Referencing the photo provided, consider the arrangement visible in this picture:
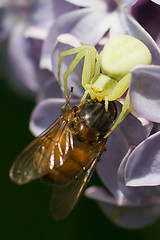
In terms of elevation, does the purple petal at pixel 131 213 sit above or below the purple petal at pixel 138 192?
below

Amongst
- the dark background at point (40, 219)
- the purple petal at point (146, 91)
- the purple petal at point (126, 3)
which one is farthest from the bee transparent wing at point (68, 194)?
the dark background at point (40, 219)

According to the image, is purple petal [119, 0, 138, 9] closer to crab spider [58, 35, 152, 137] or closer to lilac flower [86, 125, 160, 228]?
crab spider [58, 35, 152, 137]

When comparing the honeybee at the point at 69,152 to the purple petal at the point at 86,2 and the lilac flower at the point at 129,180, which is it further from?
the purple petal at the point at 86,2

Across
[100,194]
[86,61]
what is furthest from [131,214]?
[86,61]

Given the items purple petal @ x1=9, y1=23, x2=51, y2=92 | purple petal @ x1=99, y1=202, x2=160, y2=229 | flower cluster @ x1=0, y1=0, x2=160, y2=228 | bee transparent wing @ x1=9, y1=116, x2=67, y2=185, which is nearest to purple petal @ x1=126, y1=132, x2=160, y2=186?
flower cluster @ x1=0, y1=0, x2=160, y2=228

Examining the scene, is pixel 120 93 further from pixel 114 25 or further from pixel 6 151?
pixel 6 151

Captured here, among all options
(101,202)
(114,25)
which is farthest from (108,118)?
(101,202)

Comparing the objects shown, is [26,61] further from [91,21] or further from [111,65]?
[111,65]
